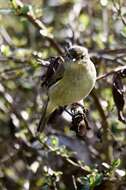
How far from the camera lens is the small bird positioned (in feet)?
8.81

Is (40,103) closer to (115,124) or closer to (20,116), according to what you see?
(20,116)

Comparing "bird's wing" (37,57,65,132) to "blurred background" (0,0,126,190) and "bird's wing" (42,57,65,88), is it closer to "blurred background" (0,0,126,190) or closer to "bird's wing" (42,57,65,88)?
"bird's wing" (42,57,65,88)

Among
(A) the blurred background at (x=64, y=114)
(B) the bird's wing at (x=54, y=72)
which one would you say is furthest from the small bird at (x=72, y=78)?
(A) the blurred background at (x=64, y=114)

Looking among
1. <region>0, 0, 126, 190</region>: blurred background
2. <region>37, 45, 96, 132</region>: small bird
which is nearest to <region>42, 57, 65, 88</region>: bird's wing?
<region>37, 45, 96, 132</region>: small bird

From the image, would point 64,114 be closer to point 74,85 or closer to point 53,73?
point 74,85

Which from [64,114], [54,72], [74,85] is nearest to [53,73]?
[54,72]

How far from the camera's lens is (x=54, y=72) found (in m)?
2.56

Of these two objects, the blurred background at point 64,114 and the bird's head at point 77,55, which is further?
the blurred background at point 64,114

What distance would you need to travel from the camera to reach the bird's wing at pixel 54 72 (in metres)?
2.53

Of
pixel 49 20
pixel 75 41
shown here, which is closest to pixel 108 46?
pixel 75 41

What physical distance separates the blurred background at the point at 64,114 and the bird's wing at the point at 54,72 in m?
0.17

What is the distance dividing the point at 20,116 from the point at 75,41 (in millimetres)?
626

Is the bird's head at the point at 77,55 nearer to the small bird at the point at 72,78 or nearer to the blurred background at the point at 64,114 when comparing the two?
the small bird at the point at 72,78

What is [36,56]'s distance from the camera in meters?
2.69
